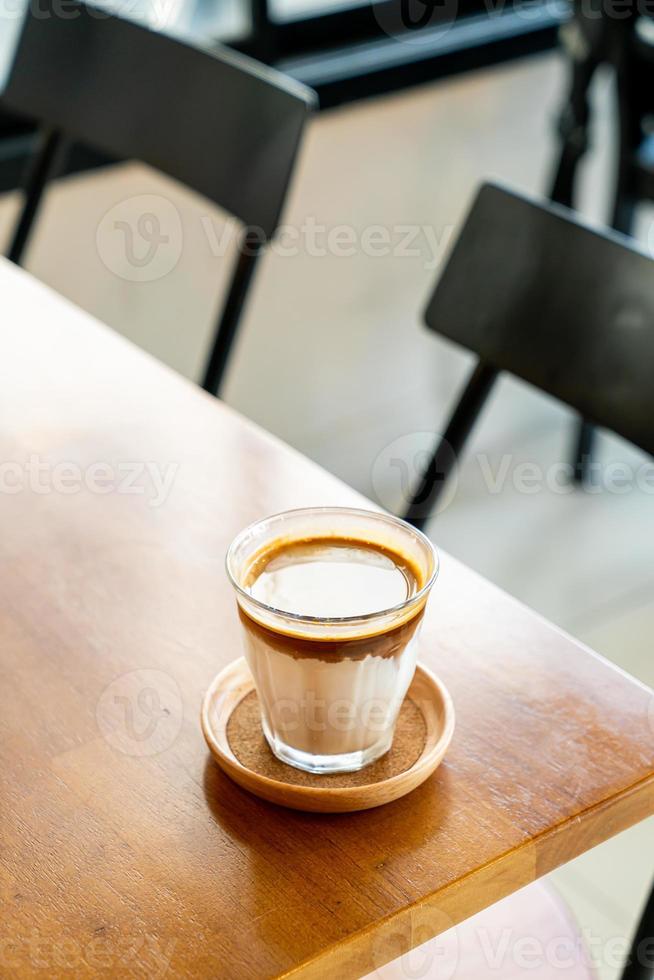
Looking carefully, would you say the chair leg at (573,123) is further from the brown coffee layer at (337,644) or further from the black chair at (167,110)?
the brown coffee layer at (337,644)

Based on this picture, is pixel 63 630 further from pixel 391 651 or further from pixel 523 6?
pixel 523 6

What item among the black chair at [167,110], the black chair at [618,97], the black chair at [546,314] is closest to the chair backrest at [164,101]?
the black chair at [167,110]

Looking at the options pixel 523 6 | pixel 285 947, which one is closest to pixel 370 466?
pixel 523 6

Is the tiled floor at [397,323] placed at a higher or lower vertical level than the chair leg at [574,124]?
lower

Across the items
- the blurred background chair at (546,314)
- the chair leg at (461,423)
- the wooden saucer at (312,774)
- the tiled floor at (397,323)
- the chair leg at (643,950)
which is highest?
the blurred background chair at (546,314)

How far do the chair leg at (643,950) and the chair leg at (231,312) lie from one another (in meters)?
0.72

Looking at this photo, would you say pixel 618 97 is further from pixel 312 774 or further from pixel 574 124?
pixel 312 774

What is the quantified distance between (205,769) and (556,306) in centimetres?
59

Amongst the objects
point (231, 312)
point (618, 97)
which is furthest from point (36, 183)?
point (618, 97)

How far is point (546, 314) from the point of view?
107 cm

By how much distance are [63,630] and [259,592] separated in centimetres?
→ 15

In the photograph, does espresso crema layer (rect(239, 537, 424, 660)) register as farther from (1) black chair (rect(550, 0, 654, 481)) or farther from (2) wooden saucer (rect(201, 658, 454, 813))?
(1) black chair (rect(550, 0, 654, 481))

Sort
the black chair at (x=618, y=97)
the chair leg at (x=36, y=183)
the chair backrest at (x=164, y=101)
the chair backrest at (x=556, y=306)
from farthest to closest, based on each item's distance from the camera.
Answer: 1. the black chair at (x=618, y=97)
2. the chair leg at (x=36, y=183)
3. the chair backrest at (x=164, y=101)
4. the chair backrest at (x=556, y=306)

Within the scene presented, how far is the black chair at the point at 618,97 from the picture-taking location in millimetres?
2031
